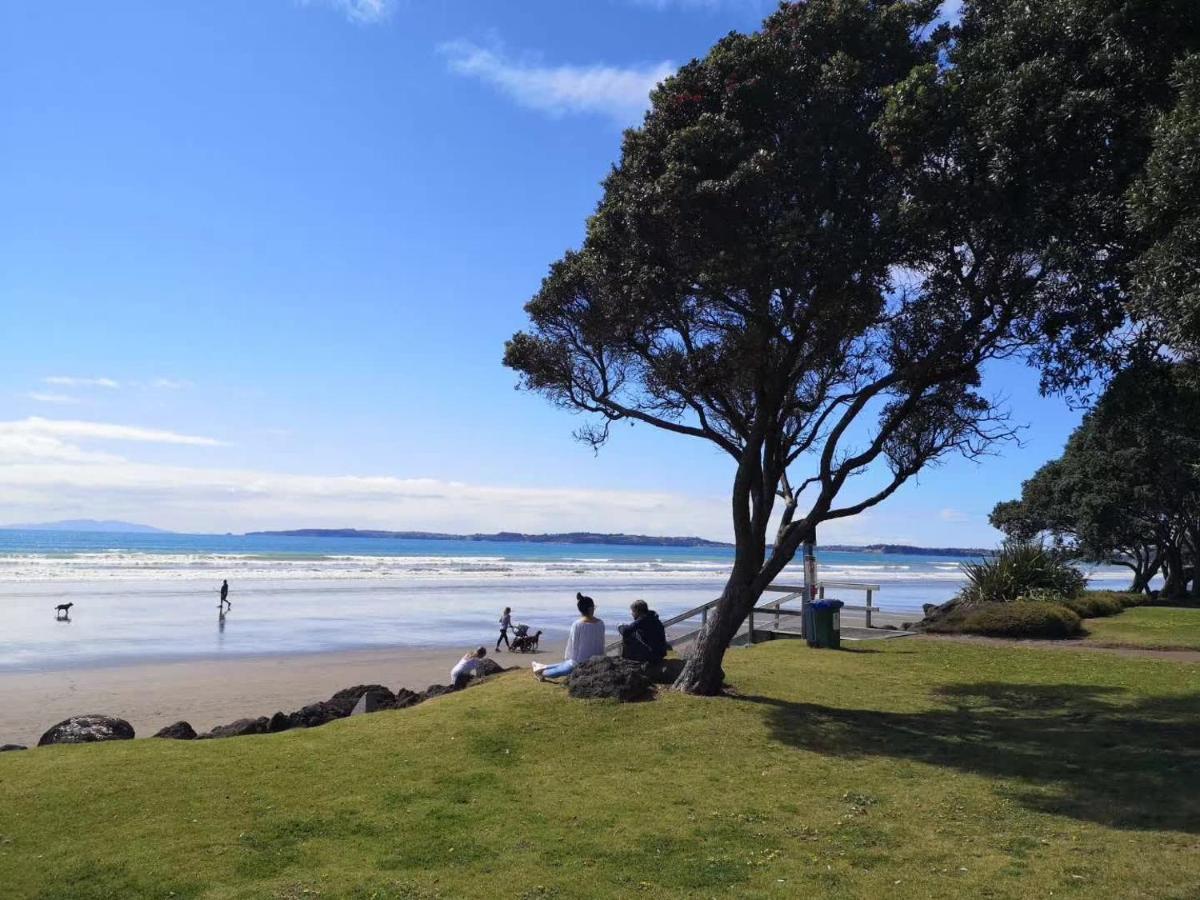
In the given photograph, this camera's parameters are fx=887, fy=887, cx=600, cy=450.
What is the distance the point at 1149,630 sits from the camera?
2134 centimetres

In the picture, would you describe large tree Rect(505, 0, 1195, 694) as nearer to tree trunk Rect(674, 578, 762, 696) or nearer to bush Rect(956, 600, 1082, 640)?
tree trunk Rect(674, 578, 762, 696)

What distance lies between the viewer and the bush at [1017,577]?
25.4 m

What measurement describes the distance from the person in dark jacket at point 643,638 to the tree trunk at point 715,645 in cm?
58

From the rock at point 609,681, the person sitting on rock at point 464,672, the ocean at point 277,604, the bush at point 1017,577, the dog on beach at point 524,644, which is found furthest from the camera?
the ocean at point 277,604

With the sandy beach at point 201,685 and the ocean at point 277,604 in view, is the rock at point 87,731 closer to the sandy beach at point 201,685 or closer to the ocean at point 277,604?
the sandy beach at point 201,685

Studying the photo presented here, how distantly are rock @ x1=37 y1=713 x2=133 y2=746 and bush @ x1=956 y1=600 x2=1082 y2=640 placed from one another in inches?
709

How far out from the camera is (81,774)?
27.0ft

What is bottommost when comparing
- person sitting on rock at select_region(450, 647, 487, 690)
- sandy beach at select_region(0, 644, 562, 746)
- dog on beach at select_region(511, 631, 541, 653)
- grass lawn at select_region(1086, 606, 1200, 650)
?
sandy beach at select_region(0, 644, 562, 746)

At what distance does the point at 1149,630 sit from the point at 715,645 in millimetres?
15254

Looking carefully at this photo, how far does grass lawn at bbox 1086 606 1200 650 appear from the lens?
1922cm

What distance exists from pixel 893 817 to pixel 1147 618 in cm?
2122

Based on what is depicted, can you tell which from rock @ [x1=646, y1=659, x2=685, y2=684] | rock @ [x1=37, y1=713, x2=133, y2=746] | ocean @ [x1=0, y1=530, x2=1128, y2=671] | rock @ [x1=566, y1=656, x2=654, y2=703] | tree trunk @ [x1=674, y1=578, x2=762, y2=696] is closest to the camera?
rock @ [x1=37, y1=713, x2=133, y2=746]

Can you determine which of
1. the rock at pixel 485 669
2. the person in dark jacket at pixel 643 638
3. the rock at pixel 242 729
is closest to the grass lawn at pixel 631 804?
the person in dark jacket at pixel 643 638

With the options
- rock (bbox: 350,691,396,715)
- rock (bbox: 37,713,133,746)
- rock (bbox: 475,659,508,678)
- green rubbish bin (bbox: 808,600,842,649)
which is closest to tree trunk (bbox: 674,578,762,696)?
rock (bbox: 475,659,508,678)
